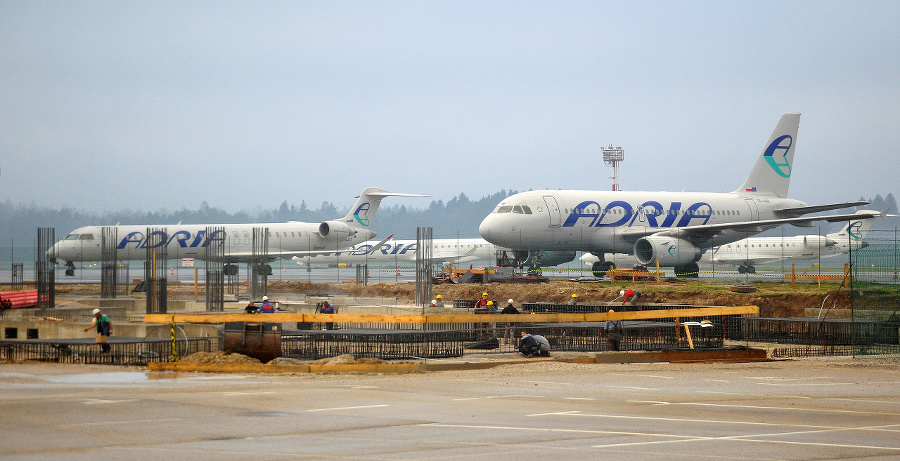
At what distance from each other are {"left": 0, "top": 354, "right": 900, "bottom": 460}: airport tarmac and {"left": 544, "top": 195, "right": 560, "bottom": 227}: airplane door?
23.7 metres

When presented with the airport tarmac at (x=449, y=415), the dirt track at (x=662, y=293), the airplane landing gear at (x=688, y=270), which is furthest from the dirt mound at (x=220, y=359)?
the airplane landing gear at (x=688, y=270)

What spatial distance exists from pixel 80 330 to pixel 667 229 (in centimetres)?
2680

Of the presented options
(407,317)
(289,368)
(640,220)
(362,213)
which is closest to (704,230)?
(640,220)

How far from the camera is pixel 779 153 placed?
1887 inches

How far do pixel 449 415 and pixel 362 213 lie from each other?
179 ft

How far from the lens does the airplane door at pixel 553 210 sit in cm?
3988

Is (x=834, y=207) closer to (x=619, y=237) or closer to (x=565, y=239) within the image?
(x=619, y=237)

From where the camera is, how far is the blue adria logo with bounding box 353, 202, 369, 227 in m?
64.7

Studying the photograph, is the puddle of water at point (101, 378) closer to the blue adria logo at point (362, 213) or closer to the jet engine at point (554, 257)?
the jet engine at point (554, 257)

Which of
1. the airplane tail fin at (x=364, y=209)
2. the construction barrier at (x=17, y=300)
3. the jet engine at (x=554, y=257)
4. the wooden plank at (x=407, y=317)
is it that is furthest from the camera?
the airplane tail fin at (x=364, y=209)

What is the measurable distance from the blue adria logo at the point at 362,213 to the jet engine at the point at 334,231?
5357 millimetres

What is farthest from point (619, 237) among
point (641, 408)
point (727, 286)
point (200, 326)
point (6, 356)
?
point (641, 408)

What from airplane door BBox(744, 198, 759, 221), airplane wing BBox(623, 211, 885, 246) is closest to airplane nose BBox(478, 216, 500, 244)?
airplane wing BBox(623, 211, 885, 246)

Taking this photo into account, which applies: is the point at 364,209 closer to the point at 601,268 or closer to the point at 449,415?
the point at 601,268
